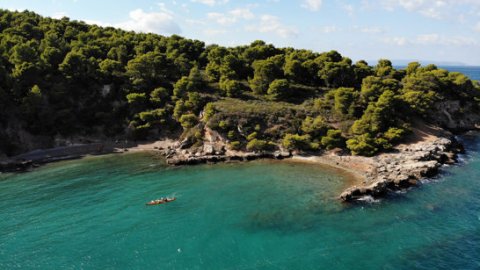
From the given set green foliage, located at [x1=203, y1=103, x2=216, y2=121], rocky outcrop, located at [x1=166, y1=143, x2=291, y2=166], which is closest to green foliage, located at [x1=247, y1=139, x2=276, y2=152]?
rocky outcrop, located at [x1=166, y1=143, x2=291, y2=166]

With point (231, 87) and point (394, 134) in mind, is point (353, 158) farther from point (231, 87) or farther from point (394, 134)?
point (231, 87)

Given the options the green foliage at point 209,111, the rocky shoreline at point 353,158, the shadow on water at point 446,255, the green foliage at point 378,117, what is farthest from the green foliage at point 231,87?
the shadow on water at point 446,255

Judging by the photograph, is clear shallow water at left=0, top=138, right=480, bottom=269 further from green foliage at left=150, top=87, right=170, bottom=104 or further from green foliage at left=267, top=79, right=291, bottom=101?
green foliage at left=150, top=87, right=170, bottom=104

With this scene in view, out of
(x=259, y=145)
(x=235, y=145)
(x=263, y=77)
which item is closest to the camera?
(x=259, y=145)

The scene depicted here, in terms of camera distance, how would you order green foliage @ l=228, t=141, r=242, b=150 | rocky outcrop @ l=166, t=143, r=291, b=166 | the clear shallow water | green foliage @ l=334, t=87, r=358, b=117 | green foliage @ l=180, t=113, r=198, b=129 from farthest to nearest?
1. green foliage @ l=180, t=113, r=198, b=129
2. green foliage @ l=334, t=87, r=358, b=117
3. green foliage @ l=228, t=141, r=242, b=150
4. rocky outcrop @ l=166, t=143, r=291, b=166
5. the clear shallow water

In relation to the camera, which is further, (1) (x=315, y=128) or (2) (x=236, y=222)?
(1) (x=315, y=128)

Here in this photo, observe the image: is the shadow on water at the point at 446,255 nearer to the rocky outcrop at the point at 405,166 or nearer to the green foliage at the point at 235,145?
the rocky outcrop at the point at 405,166

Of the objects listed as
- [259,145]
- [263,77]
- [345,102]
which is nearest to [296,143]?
[259,145]
